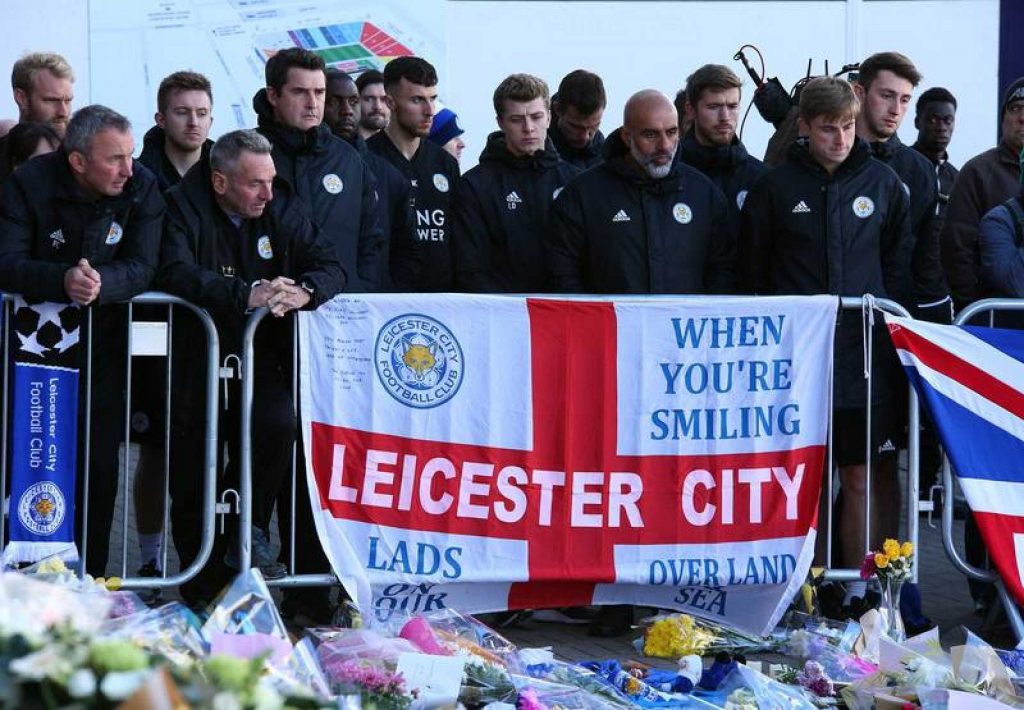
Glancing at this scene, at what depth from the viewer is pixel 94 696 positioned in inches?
122

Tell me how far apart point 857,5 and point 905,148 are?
433 cm

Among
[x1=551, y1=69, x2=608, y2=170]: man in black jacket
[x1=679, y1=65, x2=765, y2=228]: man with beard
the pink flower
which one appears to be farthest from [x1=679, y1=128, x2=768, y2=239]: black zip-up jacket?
the pink flower

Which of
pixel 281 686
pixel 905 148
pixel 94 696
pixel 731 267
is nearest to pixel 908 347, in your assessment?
pixel 731 267

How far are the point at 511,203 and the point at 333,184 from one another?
100 cm

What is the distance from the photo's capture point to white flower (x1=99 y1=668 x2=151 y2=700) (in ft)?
9.89

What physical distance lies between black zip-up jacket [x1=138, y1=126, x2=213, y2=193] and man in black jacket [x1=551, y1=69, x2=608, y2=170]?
1.92m

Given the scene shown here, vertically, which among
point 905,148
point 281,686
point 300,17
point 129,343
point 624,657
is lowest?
point 624,657

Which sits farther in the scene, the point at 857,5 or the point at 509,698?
the point at 857,5

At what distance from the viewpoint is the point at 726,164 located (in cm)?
901

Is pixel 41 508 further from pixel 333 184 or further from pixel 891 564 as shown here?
pixel 891 564

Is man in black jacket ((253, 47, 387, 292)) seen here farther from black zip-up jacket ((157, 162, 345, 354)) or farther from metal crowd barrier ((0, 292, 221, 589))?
metal crowd barrier ((0, 292, 221, 589))

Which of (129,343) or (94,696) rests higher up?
(129,343)

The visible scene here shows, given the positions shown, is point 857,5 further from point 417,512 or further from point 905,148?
point 417,512

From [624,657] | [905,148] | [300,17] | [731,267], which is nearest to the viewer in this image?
[624,657]
